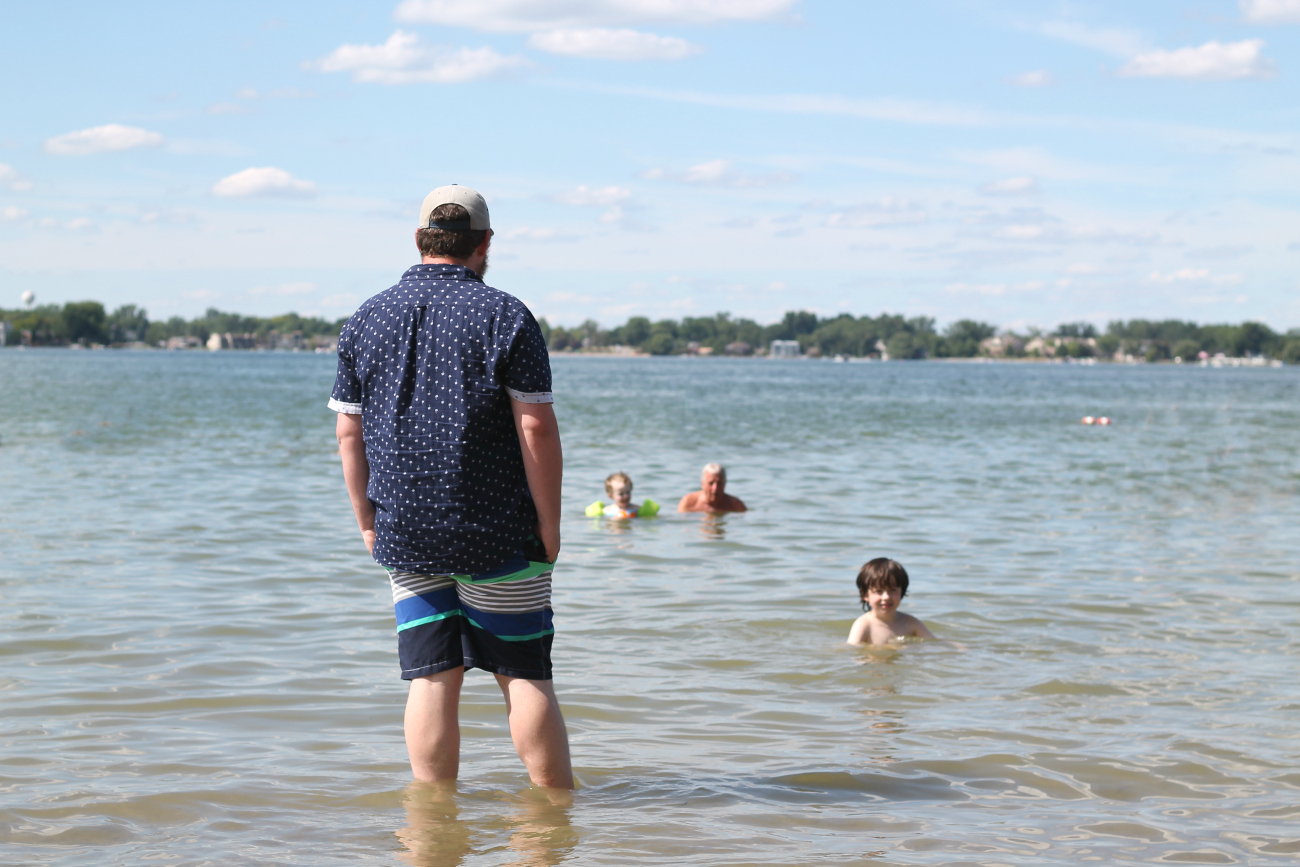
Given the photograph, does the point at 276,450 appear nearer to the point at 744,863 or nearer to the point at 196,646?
the point at 196,646

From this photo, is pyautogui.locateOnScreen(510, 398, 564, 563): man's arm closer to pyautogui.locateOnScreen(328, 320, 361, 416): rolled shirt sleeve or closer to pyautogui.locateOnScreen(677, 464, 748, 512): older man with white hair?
pyautogui.locateOnScreen(328, 320, 361, 416): rolled shirt sleeve

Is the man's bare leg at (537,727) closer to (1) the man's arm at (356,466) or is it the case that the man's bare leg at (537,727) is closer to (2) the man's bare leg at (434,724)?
(2) the man's bare leg at (434,724)

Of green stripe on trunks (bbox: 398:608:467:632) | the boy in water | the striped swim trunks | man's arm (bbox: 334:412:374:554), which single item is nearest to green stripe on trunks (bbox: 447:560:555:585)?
the striped swim trunks

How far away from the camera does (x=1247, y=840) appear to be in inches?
188

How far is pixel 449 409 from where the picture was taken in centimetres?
402

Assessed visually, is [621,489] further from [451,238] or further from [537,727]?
[451,238]

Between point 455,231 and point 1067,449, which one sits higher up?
point 455,231

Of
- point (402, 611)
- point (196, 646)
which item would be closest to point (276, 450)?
point (196, 646)

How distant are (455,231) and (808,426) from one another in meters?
34.5

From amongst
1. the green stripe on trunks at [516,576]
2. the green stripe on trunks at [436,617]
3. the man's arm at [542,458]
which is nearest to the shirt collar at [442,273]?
the man's arm at [542,458]

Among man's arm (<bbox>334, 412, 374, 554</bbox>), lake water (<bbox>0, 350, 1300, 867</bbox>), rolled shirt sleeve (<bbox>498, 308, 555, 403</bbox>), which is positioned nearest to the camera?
rolled shirt sleeve (<bbox>498, 308, 555, 403</bbox>)

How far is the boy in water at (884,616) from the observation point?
8.30 m

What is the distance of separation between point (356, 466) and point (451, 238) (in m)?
0.86

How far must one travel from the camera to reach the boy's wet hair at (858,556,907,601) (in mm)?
8336
